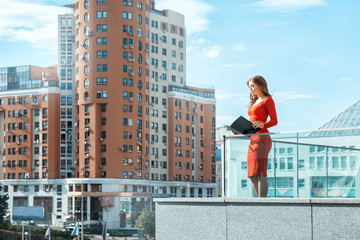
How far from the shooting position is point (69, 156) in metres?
82.7

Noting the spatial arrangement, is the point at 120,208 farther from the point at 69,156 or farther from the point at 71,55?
the point at 71,55

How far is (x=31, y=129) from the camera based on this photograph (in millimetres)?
83438

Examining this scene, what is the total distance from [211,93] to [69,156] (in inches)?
889

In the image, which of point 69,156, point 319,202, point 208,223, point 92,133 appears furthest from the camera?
point 69,156

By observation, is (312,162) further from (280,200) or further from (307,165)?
(280,200)

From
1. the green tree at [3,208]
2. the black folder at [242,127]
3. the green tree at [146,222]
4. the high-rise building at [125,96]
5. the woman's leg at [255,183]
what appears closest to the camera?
the woman's leg at [255,183]

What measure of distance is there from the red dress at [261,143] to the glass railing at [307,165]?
0.08 m

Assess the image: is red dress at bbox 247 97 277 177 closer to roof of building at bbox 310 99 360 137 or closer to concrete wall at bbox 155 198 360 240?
concrete wall at bbox 155 198 360 240

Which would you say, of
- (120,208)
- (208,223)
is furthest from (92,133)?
(208,223)

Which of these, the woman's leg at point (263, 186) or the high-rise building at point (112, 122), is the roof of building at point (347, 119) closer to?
the high-rise building at point (112, 122)

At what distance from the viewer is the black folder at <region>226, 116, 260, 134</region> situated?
894 centimetres

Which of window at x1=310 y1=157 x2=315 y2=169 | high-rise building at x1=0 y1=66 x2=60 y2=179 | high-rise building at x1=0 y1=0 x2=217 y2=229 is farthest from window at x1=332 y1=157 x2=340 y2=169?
high-rise building at x1=0 y1=66 x2=60 y2=179

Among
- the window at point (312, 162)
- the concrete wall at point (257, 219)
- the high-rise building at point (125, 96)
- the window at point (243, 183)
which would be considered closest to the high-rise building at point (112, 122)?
the high-rise building at point (125, 96)

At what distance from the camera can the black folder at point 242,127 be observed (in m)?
8.94
